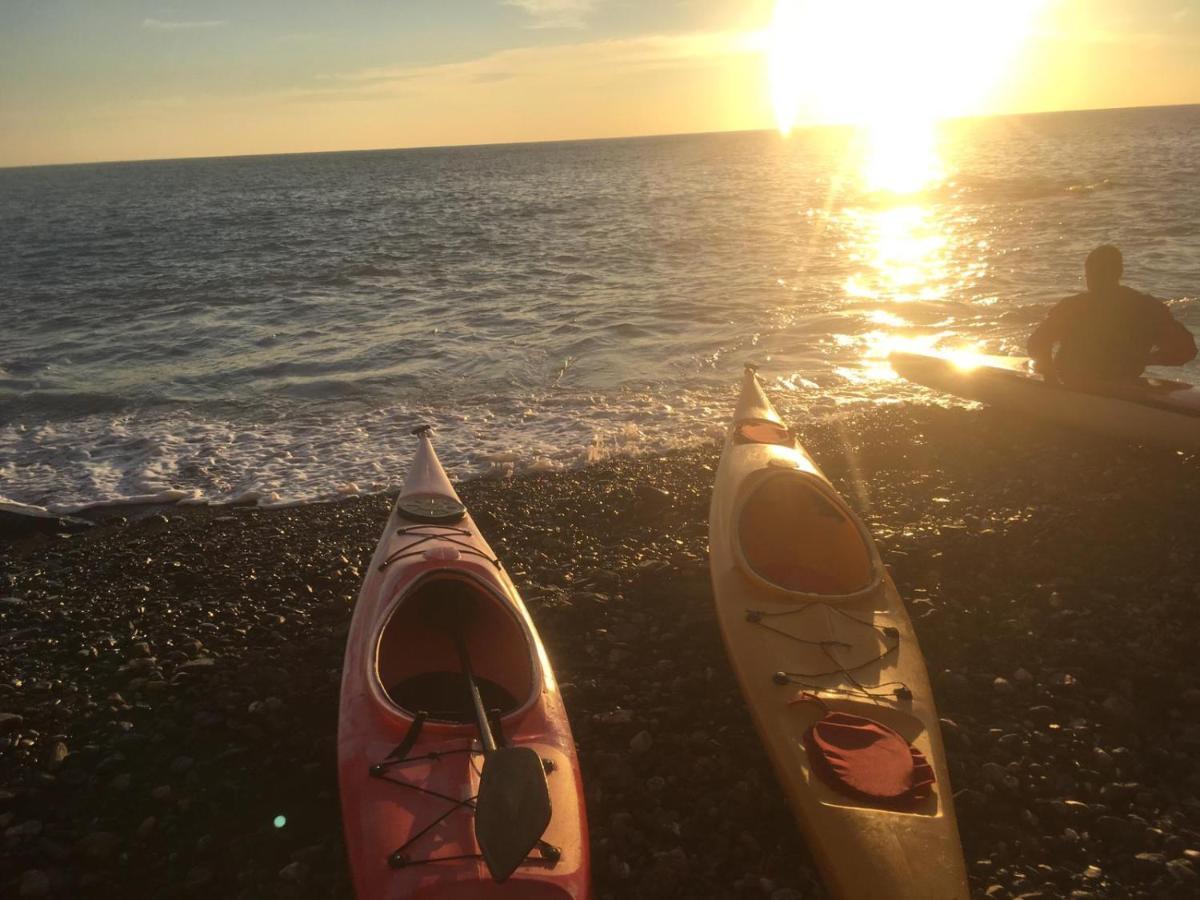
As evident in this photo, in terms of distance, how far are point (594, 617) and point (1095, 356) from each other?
6134mm

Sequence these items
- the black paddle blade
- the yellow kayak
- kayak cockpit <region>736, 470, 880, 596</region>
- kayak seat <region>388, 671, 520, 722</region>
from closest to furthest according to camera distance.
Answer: the black paddle blade, the yellow kayak, kayak seat <region>388, 671, 520, 722</region>, kayak cockpit <region>736, 470, 880, 596</region>

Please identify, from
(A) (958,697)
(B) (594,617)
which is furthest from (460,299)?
(A) (958,697)

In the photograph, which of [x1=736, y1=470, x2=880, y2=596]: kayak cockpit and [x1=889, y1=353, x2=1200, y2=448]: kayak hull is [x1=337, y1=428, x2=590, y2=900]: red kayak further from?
[x1=889, y1=353, x2=1200, y2=448]: kayak hull

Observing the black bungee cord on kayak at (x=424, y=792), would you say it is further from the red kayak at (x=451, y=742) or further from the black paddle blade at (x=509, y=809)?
the black paddle blade at (x=509, y=809)

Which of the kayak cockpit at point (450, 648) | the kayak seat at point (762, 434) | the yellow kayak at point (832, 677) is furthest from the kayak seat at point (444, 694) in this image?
the kayak seat at point (762, 434)

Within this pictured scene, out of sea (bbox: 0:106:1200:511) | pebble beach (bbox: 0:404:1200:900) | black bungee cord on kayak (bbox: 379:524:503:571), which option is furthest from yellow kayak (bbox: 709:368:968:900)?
sea (bbox: 0:106:1200:511)

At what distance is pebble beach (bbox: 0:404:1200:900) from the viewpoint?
4.04 m

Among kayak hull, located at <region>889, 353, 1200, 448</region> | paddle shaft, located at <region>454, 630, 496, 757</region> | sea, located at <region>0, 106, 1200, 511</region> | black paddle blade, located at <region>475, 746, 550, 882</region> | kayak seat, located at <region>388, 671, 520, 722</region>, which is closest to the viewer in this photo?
black paddle blade, located at <region>475, 746, 550, 882</region>

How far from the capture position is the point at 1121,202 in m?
32.0

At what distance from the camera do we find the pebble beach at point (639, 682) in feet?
13.3

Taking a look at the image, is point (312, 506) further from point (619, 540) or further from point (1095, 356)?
point (1095, 356)

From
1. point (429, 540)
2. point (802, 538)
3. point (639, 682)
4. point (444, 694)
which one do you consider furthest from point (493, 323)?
point (444, 694)

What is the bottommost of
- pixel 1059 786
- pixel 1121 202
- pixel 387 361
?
pixel 1059 786

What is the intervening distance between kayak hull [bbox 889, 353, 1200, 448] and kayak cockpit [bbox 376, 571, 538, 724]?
6.75m
